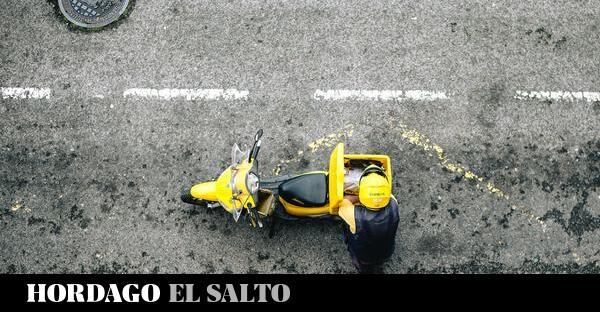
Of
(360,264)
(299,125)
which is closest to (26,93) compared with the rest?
(299,125)

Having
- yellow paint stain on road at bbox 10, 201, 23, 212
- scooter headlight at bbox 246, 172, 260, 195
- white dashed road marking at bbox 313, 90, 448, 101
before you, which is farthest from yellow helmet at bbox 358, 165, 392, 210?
yellow paint stain on road at bbox 10, 201, 23, 212

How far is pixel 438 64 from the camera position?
19.8 ft

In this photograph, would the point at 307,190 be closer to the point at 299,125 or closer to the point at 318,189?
the point at 318,189

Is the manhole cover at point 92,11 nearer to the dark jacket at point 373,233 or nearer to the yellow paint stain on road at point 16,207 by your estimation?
the yellow paint stain on road at point 16,207

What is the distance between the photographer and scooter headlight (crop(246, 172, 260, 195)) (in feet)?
15.7

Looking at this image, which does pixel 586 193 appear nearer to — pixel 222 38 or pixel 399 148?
pixel 399 148

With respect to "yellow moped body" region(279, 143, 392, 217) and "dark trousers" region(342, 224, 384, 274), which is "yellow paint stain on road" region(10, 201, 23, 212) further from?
"dark trousers" region(342, 224, 384, 274)

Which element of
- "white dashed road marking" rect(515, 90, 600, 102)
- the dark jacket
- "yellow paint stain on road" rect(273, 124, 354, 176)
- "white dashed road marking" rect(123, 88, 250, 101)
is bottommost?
the dark jacket

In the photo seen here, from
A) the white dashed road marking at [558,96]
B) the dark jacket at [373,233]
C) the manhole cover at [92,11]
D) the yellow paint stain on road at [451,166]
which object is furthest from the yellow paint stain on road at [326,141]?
the manhole cover at [92,11]

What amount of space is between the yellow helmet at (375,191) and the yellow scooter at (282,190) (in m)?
0.25

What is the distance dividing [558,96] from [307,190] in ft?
9.93

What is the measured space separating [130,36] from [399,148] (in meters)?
3.29

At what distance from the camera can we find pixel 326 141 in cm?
583

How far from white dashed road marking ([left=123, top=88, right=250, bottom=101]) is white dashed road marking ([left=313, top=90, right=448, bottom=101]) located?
868 mm
